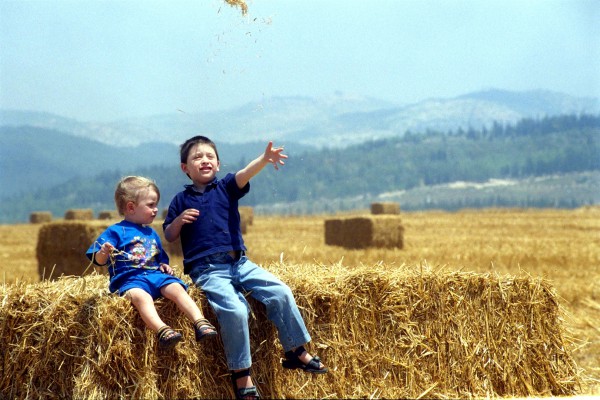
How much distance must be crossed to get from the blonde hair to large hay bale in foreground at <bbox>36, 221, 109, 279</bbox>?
940 centimetres

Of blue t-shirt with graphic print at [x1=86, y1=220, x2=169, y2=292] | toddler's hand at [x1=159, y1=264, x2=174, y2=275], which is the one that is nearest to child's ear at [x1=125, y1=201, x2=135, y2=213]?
blue t-shirt with graphic print at [x1=86, y1=220, x2=169, y2=292]

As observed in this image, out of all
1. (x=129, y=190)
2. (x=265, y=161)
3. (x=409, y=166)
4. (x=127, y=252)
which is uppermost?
(x=265, y=161)

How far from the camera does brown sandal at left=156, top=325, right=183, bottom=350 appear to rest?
176 inches

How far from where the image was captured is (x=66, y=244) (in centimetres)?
1436

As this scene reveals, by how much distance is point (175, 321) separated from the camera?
4.85 metres

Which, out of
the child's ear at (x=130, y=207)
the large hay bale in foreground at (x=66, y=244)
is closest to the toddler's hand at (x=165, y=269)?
the child's ear at (x=130, y=207)

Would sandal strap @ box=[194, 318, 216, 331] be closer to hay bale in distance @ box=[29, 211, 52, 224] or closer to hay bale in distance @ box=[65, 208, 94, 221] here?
hay bale in distance @ box=[65, 208, 94, 221]

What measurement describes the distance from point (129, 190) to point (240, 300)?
3.06 ft

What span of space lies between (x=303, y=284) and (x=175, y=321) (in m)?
0.86

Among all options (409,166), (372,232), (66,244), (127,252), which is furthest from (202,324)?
(409,166)

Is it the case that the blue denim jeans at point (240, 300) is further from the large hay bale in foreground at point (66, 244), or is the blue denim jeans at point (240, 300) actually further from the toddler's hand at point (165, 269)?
the large hay bale in foreground at point (66, 244)

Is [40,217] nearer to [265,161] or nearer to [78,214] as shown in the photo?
[78,214]

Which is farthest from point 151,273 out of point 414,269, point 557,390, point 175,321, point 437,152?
point 437,152

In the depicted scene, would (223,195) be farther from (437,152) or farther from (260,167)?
(437,152)
